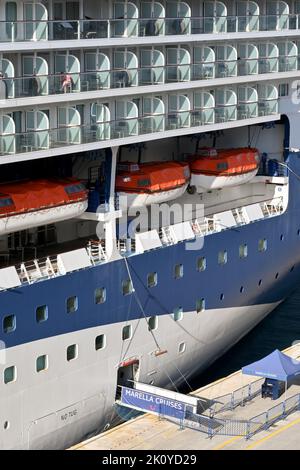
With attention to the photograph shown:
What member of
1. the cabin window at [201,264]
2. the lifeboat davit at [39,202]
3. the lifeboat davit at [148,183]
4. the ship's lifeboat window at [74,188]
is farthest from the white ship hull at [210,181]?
the ship's lifeboat window at [74,188]

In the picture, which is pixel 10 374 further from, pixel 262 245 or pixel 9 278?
pixel 262 245

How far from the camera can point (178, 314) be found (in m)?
36.2

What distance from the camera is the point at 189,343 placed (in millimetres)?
37062

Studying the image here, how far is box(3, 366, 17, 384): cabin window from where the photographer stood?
30.5 m

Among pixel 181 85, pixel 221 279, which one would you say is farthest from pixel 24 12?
pixel 221 279

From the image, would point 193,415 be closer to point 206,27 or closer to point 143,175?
point 143,175

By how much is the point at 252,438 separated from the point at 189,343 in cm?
571

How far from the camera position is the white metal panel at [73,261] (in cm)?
3203

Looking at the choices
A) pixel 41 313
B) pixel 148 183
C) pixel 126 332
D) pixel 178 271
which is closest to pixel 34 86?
pixel 148 183

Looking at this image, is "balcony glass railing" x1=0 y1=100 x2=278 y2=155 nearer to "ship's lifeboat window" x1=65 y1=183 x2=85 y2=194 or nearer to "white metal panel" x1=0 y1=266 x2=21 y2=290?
"ship's lifeboat window" x1=65 y1=183 x2=85 y2=194

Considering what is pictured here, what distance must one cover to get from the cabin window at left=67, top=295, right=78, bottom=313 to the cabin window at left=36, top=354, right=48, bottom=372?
4.74 ft

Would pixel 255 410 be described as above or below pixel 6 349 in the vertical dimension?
below

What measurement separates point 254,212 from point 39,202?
9785 mm

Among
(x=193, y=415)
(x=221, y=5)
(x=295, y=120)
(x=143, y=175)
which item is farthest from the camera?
(x=295, y=120)
